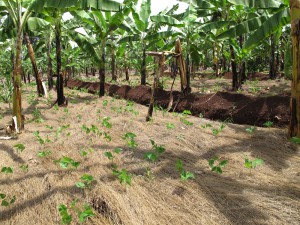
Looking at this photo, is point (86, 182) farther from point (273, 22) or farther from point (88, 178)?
point (273, 22)

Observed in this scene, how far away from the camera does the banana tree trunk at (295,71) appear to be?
4.46m

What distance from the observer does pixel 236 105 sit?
7.94m

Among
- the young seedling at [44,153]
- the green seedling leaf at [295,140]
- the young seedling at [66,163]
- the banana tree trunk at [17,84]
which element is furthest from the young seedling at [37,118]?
the green seedling leaf at [295,140]

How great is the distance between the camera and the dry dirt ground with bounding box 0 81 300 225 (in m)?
2.53

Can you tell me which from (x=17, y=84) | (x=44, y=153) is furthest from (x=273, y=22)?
(x=17, y=84)

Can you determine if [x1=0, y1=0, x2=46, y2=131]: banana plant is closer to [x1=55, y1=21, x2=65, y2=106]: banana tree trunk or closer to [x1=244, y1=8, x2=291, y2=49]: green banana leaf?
[x1=55, y1=21, x2=65, y2=106]: banana tree trunk

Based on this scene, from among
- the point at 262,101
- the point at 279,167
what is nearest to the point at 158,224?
the point at 279,167

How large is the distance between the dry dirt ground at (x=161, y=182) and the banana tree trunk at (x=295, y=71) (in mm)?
354

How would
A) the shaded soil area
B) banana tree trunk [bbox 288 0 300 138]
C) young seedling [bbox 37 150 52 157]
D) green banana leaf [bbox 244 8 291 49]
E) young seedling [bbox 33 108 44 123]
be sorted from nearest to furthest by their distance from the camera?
young seedling [bbox 37 150 52 157]
banana tree trunk [bbox 288 0 300 138]
green banana leaf [bbox 244 8 291 49]
the shaded soil area
young seedling [bbox 33 108 44 123]

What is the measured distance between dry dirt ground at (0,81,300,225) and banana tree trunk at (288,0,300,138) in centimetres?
35

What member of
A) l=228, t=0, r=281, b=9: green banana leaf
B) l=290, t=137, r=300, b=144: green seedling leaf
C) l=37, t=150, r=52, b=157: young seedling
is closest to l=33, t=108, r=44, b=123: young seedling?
l=37, t=150, r=52, b=157: young seedling

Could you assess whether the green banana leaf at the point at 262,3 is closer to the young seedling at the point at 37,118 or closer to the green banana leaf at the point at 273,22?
the green banana leaf at the point at 273,22

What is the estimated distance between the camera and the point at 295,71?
183 inches

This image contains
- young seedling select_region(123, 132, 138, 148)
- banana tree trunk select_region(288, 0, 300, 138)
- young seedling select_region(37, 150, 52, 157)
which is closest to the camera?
young seedling select_region(37, 150, 52, 157)
